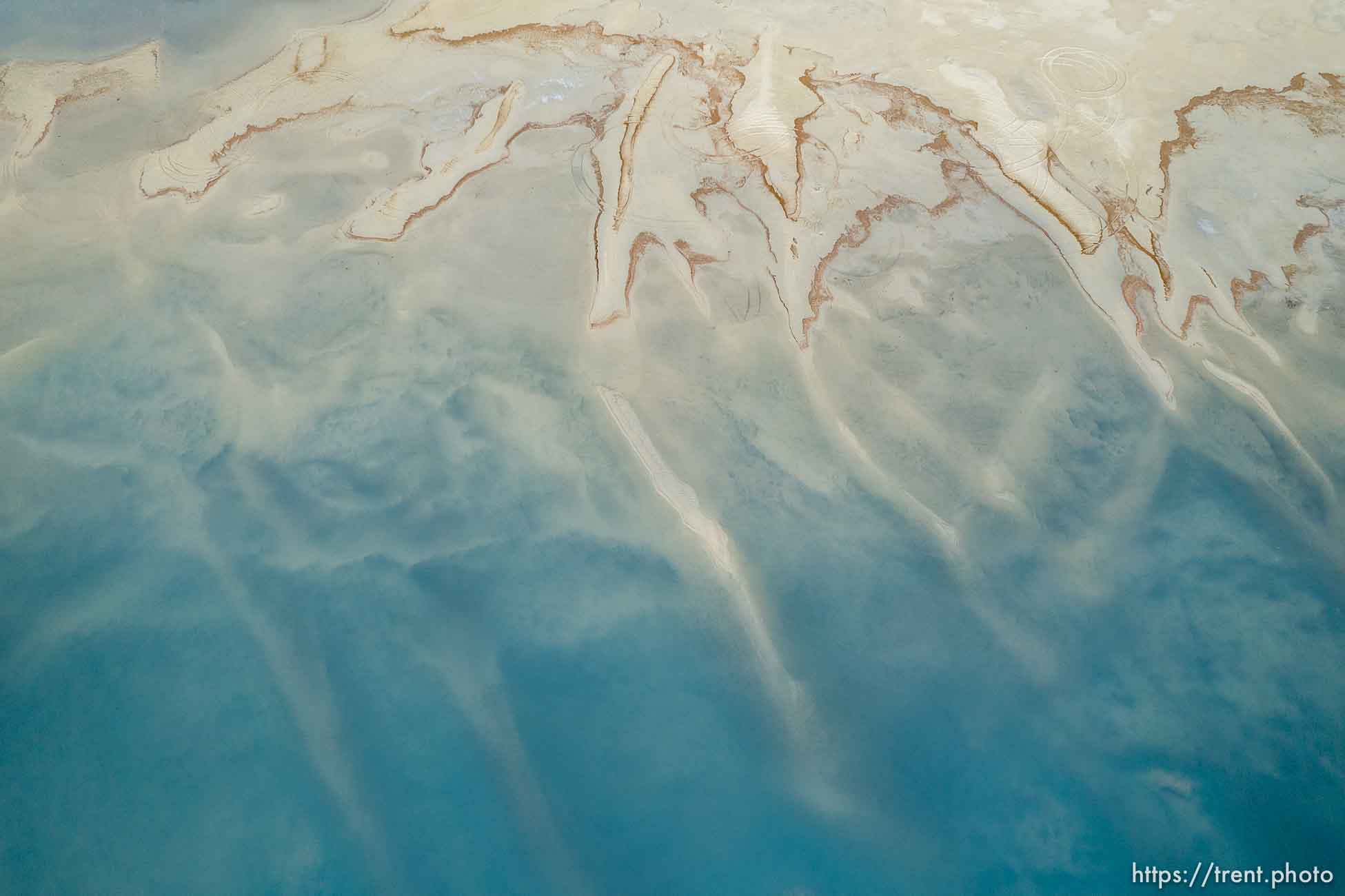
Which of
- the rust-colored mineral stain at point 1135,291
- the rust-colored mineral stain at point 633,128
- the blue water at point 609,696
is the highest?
the rust-colored mineral stain at point 633,128

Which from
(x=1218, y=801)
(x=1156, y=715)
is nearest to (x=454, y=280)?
(x=1156, y=715)

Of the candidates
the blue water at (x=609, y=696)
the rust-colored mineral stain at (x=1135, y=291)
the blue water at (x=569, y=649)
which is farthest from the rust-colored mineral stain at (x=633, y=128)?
the rust-colored mineral stain at (x=1135, y=291)

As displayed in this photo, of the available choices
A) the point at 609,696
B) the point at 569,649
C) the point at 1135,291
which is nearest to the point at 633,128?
the point at 1135,291

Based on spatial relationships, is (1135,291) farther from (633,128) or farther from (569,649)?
(569,649)

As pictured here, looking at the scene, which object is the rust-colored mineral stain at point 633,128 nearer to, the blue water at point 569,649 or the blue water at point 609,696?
the blue water at point 569,649

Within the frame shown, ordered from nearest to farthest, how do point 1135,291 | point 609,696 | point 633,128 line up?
point 609,696 → point 1135,291 → point 633,128

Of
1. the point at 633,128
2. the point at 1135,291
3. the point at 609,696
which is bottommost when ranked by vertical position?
the point at 609,696

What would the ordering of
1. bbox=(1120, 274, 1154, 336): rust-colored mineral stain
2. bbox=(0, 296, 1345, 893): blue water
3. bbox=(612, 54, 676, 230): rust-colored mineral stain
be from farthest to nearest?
bbox=(612, 54, 676, 230): rust-colored mineral stain < bbox=(1120, 274, 1154, 336): rust-colored mineral stain < bbox=(0, 296, 1345, 893): blue water

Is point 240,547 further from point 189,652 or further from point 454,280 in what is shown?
point 454,280

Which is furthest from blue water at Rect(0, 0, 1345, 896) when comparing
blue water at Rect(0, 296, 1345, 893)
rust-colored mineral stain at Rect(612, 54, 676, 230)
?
rust-colored mineral stain at Rect(612, 54, 676, 230)

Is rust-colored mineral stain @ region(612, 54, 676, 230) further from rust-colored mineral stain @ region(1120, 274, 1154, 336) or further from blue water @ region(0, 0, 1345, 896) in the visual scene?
rust-colored mineral stain @ region(1120, 274, 1154, 336)

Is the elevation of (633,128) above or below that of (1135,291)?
above
